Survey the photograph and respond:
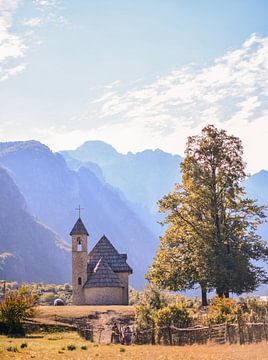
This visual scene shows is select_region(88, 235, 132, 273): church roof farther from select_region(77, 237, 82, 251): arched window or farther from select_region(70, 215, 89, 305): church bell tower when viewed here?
select_region(77, 237, 82, 251): arched window

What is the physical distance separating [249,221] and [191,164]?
655cm

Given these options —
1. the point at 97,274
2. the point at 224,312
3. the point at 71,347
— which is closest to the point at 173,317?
the point at 224,312

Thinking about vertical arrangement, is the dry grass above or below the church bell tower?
below

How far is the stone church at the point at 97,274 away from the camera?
58.9m

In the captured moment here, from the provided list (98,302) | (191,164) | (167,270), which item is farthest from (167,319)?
(98,302)

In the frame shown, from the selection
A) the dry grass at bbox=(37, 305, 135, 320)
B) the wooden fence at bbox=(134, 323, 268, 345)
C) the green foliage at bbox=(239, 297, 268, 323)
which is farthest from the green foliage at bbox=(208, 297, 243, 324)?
the dry grass at bbox=(37, 305, 135, 320)

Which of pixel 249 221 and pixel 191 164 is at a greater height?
pixel 191 164

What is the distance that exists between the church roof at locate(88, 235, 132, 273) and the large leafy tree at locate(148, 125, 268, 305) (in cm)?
1783

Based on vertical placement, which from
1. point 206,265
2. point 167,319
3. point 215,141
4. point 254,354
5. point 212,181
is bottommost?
point 254,354

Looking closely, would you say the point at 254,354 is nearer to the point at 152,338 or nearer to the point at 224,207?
the point at 152,338

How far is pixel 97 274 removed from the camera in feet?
198

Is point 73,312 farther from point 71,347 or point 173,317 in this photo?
point 71,347

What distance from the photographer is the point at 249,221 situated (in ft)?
149

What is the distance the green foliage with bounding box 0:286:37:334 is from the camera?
1454 inches
